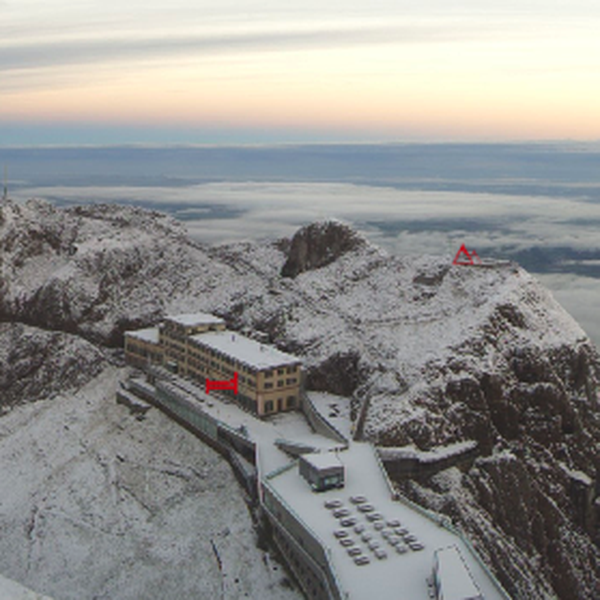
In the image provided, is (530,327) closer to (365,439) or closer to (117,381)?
(365,439)

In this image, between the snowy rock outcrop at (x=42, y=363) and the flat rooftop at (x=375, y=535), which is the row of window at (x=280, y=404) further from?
the snowy rock outcrop at (x=42, y=363)

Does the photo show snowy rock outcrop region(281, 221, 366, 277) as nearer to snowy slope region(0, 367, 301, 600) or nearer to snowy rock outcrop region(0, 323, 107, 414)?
snowy rock outcrop region(0, 323, 107, 414)

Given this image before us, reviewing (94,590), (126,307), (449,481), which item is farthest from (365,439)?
(126,307)

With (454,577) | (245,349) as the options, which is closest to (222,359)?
(245,349)

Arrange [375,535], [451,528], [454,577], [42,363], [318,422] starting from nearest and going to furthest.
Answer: [454,577] < [375,535] < [451,528] < [318,422] < [42,363]

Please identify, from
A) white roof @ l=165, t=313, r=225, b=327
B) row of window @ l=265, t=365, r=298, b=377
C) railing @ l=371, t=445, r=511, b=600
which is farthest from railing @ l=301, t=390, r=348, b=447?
white roof @ l=165, t=313, r=225, b=327

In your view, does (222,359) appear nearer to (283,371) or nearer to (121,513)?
(283,371)

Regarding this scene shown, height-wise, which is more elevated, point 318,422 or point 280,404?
point 318,422
